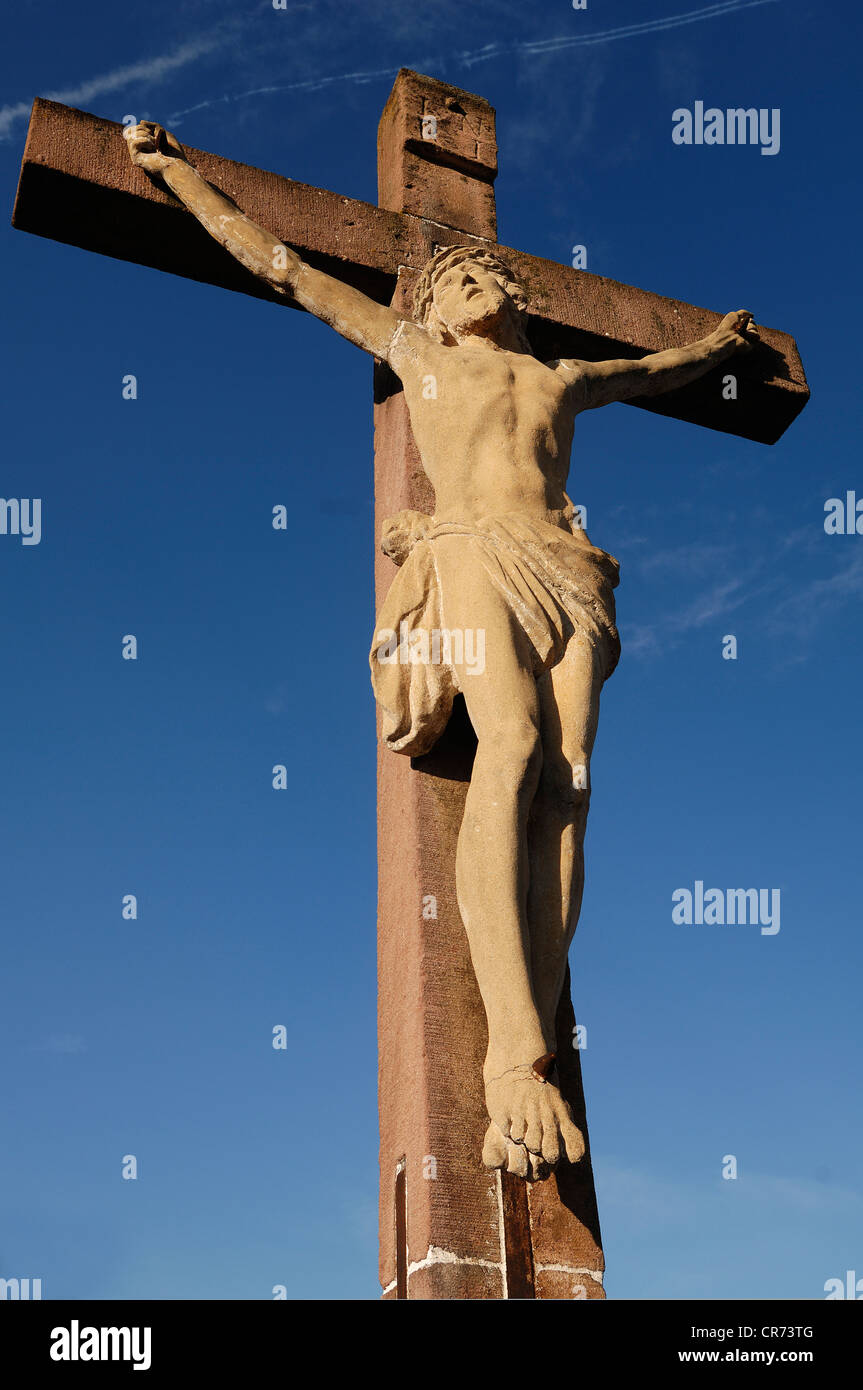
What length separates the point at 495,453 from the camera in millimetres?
5453

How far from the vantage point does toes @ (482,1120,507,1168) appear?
4180 millimetres

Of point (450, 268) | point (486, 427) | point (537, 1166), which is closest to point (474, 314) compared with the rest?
point (450, 268)

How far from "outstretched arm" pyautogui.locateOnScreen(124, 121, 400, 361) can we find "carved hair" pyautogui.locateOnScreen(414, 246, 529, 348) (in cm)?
19

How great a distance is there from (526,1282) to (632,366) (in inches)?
148

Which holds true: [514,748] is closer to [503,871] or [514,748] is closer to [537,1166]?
[503,871]

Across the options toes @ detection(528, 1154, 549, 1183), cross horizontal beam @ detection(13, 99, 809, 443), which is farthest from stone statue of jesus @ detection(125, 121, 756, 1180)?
cross horizontal beam @ detection(13, 99, 809, 443)

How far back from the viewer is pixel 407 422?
239 inches

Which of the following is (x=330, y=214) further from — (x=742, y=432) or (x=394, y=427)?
(x=742, y=432)

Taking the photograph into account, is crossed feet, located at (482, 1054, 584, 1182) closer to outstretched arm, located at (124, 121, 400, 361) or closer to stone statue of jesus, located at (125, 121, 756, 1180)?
stone statue of jesus, located at (125, 121, 756, 1180)

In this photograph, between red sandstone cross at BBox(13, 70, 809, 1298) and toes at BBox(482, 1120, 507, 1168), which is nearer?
toes at BBox(482, 1120, 507, 1168)

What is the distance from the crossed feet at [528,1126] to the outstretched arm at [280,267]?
293cm

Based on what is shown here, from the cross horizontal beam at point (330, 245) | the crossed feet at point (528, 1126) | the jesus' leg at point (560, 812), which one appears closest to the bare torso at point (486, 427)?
the jesus' leg at point (560, 812)

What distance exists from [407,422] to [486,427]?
2.25 ft
